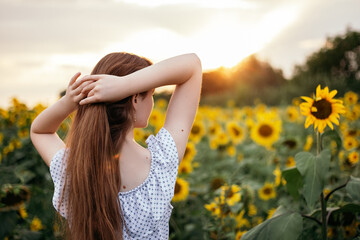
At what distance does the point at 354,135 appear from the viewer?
3297 millimetres

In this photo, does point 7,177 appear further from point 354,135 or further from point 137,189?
point 354,135

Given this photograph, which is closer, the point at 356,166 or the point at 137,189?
the point at 137,189

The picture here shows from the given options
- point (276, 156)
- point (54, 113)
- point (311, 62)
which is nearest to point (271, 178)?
point (276, 156)

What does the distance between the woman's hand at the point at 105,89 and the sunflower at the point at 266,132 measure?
8.92 feet

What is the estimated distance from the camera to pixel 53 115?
1394 millimetres

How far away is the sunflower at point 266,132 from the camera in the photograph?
3658mm

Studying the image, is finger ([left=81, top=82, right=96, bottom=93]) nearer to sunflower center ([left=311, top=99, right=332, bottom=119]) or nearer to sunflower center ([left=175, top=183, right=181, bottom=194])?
sunflower center ([left=311, top=99, right=332, bottom=119])

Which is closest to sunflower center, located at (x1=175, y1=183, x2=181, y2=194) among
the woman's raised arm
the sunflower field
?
the sunflower field

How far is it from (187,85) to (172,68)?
136mm

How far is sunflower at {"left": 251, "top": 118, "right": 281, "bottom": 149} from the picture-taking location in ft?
12.0

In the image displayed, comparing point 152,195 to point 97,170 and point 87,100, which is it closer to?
point 97,170

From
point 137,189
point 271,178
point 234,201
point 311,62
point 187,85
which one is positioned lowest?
point 271,178

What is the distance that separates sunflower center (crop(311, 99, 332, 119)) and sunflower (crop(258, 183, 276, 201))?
121cm

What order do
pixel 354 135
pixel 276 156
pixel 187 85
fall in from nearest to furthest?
1. pixel 187 85
2. pixel 354 135
3. pixel 276 156
